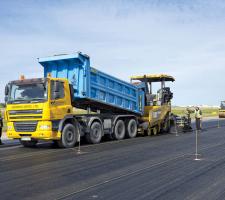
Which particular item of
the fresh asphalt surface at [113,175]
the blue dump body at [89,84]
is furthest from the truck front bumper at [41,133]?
the blue dump body at [89,84]

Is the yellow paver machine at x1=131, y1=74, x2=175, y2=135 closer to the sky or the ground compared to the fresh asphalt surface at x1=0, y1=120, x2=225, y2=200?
closer to the sky

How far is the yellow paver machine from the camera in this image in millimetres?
18750

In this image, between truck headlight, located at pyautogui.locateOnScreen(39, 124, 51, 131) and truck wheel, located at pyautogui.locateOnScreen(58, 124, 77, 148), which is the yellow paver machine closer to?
truck wheel, located at pyautogui.locateOnScreen(58, 124, 77, 148)

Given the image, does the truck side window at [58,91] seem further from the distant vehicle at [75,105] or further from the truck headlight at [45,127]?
the truck headlight at [45,127]

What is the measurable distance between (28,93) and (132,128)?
651cm

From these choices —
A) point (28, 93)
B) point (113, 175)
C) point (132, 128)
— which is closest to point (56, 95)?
point (28, 93)

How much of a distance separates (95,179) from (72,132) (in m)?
6.39

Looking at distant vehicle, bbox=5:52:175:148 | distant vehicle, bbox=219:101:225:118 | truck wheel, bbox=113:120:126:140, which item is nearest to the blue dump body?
distant vehicle, bbox=5:52:175:148

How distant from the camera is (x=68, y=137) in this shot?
13703mm

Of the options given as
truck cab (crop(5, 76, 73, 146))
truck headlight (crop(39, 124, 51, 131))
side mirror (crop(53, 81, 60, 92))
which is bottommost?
truck headlight (crop(39, 124, 51, 131))

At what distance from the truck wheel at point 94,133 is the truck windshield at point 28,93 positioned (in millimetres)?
3044

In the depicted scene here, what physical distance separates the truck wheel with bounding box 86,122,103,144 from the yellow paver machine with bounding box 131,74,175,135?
3.60 meters

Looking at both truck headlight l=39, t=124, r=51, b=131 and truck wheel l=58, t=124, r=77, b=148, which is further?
truck wheel l=58, t=124, r=77, b=148

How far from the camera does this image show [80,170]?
346 inches
